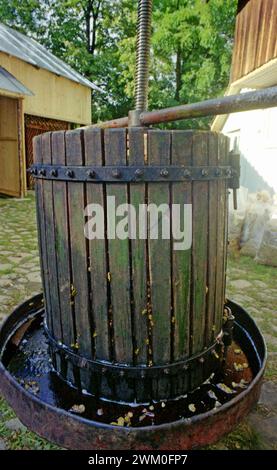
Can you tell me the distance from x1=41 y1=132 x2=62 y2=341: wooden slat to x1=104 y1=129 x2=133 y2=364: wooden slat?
0.36m

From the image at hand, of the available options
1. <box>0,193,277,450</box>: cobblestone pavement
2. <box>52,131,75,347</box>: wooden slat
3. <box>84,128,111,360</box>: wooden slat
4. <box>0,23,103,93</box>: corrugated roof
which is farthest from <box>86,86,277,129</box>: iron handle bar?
<box>0,23,103,93</box>: corrugated roof

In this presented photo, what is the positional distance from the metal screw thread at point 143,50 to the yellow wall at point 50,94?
32.9 feet

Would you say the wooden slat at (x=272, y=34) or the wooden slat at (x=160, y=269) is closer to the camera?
the wooden slat at (x=160, y=269)

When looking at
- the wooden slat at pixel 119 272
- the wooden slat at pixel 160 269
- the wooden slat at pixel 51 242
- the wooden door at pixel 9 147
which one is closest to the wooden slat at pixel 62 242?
the wooden slat at pixel 51 242

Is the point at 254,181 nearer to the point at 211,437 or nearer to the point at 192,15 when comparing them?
the point at 211,437

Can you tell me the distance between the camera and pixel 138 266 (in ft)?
5.16

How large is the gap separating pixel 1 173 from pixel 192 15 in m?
10.8

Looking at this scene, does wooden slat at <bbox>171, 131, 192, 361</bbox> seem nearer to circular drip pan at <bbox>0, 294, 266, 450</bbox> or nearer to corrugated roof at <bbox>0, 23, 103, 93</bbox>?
circular drip pan at <bbox>0, 294, 266, 450</bbox>

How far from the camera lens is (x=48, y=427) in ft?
5.20

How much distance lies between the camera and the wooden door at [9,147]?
9.55 m

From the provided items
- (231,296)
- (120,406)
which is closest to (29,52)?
(231,296)

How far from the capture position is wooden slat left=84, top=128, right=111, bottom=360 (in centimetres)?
147

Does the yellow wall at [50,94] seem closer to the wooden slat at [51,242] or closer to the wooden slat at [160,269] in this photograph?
the wooden slat at [51,242]
